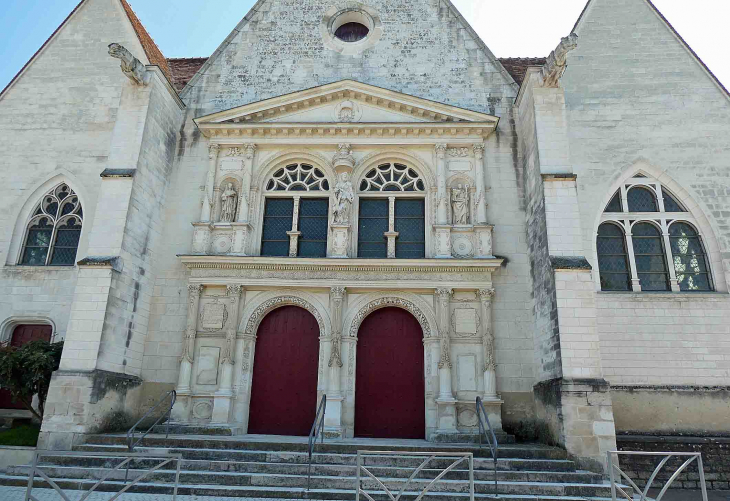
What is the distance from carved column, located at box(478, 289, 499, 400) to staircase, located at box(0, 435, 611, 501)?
159 centimetres

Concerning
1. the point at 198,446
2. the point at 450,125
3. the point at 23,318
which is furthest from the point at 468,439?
the point at 23,318

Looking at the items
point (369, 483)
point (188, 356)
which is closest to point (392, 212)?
point (188, 356)

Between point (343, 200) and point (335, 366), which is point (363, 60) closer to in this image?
point (343, 200)

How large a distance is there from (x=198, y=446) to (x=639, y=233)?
402 inches

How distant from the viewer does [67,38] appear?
14.6 metres

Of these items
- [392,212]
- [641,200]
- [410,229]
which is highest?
[641,200]

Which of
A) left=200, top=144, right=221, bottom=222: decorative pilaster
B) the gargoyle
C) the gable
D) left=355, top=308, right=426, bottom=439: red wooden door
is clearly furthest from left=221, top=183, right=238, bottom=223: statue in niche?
the gargoyle

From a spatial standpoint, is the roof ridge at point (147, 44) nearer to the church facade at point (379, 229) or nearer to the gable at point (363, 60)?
the church facade at point (379, 229)

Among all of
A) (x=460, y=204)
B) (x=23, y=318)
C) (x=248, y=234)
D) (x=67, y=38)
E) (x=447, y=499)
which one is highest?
(x=67, y=38)

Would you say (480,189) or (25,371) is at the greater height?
(480,189)

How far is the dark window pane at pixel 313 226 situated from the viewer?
1224 cm

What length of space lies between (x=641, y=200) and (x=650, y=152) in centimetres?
116

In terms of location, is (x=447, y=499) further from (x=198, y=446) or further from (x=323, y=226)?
(x=323, y=226)

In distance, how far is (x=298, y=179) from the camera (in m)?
12.9
